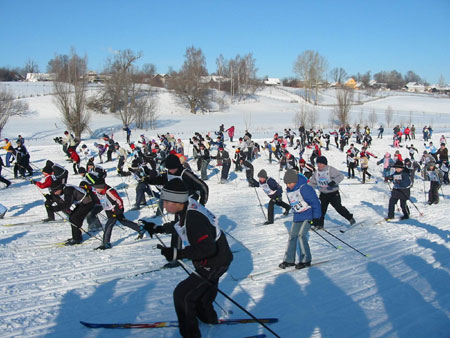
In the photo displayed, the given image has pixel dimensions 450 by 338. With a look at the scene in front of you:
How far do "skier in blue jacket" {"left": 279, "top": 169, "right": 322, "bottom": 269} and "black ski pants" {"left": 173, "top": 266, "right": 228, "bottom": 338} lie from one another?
2.68 meters

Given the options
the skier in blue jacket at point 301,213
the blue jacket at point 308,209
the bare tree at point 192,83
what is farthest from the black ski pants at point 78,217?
the bare tree at point 192,83

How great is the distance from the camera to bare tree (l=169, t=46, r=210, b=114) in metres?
57.8

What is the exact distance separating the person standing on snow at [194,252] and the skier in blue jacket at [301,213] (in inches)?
104

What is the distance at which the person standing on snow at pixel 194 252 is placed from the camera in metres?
3.59

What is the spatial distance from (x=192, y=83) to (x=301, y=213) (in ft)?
176

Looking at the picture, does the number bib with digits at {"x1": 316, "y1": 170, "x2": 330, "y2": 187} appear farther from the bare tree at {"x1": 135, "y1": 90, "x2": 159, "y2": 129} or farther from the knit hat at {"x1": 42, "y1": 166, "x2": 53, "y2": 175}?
the bare tree at {"x1": 135, "y1": 90, "x2": 159, "y2": 129}

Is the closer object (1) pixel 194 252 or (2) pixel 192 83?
(1) pixel 194 252

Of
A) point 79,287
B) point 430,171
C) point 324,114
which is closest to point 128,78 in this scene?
point 324,114

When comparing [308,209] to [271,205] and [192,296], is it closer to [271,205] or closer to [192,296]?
[192,296]

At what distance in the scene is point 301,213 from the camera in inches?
249

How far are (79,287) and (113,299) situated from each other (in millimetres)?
840

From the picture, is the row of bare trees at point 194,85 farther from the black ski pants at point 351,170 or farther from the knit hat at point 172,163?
the knit hat at point 172,163

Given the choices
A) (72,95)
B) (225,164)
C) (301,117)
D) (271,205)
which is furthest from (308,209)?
(301,117)

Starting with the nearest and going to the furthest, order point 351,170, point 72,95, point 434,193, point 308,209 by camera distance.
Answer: point 308,209 → point 434,193 → point 351,170 → point 72,95
